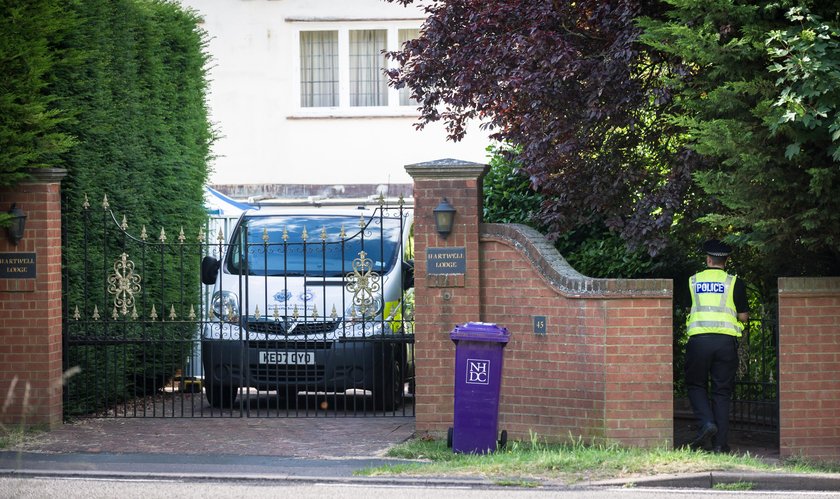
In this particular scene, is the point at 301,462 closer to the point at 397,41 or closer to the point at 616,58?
the point at 616,58

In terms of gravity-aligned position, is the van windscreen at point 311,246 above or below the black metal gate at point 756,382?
above

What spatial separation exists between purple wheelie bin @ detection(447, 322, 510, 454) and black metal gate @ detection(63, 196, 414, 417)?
175 centimetres

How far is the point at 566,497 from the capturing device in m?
8.24

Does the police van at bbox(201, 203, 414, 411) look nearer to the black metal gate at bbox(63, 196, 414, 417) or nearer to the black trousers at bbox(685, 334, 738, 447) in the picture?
the black metal gate at bbox(63, 196, 414, 417)

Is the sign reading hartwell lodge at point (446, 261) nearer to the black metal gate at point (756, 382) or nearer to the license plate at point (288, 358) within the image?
the license plate at point (288, 358)

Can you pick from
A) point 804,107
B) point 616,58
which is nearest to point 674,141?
point 616,58

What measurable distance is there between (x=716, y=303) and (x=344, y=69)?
1301 cm

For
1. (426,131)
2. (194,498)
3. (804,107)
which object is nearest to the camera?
(194,498)

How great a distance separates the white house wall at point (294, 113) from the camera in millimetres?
21969

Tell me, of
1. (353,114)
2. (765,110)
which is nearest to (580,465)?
(765,110)

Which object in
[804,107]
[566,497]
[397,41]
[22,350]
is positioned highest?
[397,41]

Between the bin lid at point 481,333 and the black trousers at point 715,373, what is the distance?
171 cm

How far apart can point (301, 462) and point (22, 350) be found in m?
3.32

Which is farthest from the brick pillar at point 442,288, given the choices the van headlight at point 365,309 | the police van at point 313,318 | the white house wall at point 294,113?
the white house wall at point 294,113
